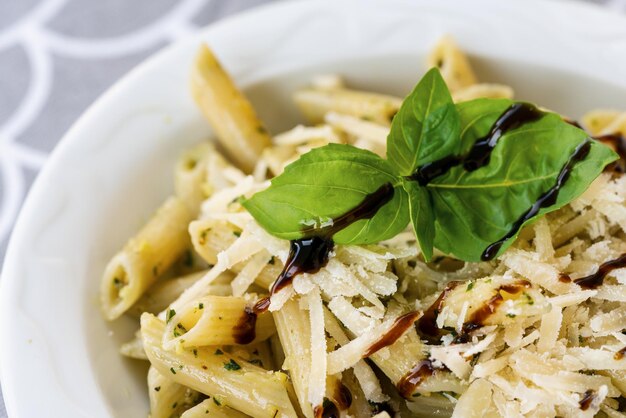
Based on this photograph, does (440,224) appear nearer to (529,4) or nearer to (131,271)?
(131,271)

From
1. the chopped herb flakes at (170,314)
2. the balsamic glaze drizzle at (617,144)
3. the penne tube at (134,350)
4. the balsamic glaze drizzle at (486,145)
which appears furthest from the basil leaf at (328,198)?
the balsamic glaze drizzle at (617,144)

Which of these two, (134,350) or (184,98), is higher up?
(184,98)

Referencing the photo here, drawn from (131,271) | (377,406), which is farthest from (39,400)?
(377,406)

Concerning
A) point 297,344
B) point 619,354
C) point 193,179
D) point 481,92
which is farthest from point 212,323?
point 481,92

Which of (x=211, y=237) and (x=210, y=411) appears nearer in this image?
(x=210, y=411)

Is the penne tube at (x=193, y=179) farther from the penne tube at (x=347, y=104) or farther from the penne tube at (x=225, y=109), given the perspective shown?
the penne tube at (x=347, y=104)

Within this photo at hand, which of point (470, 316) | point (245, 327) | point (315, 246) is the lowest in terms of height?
point (245, 327)

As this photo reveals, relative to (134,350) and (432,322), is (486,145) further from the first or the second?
(134,350)

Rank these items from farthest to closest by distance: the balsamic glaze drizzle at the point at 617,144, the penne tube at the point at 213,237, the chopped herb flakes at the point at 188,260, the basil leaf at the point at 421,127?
the chopped herb flakes at the point at 188,260
the balsamic glaze drizzle at the point at 617,144
the penne tube at the point at 213,237
the basil leaf at the point at 421,127
